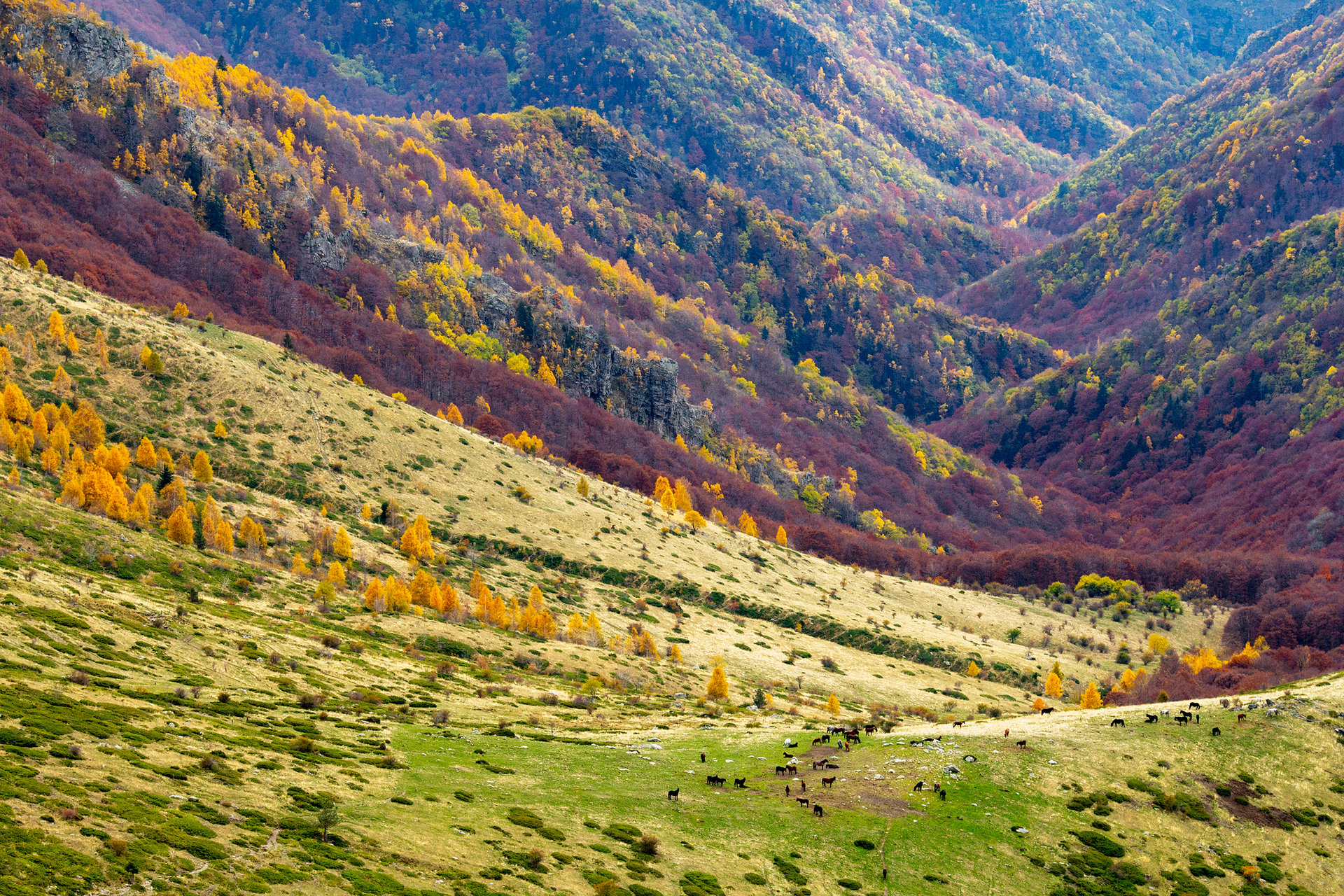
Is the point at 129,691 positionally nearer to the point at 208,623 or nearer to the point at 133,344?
the point at 208,623

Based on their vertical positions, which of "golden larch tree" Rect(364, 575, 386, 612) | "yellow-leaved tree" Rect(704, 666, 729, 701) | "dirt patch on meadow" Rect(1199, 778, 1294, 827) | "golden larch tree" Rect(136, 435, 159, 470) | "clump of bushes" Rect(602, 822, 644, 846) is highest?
"dirt patch on meadow" Rect(1199, 778, 1294, 827)

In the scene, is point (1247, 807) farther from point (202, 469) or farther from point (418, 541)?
point (202, 469)

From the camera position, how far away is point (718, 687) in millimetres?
93438

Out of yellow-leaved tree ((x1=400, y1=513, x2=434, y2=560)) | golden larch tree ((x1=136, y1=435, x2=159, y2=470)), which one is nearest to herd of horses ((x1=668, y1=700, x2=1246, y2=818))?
yellow-leaved tree ((x1=400, y1=513, x2=434, y2=560))

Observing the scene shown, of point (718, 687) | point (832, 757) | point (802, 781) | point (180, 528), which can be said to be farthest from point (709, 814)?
point (180, 528)

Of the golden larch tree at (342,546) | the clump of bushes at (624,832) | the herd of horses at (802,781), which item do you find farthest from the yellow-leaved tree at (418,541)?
the clump of bushes at (624,832)

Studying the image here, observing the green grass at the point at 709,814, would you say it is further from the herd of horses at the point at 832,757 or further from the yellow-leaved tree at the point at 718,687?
the yellow-leaved tree at the point at 718,687

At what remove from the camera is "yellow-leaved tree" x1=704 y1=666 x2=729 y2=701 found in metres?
92.9

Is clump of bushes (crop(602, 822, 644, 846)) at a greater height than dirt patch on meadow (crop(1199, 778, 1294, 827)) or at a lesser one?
lesser

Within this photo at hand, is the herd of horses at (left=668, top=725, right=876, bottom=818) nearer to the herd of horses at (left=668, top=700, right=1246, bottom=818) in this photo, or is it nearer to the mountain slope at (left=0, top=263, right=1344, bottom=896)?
the herd of horses at (left=668, top=700, right=1246, bottom=818)

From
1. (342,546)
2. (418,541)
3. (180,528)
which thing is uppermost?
(418,541)

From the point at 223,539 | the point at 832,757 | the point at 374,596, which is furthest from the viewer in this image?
the point at 374,596

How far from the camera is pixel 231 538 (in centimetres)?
9112

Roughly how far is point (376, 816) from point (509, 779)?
1132 cm
